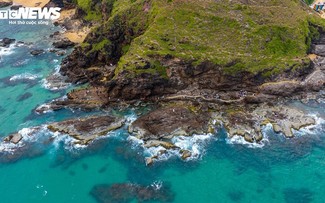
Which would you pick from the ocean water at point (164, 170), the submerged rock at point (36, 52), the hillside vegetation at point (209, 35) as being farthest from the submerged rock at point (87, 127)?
the submerged rock at point (36, 52)

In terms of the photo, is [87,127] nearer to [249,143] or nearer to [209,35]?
[249,143]

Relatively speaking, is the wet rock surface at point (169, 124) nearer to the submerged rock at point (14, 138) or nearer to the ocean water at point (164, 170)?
the ocean water at point (164, 170)

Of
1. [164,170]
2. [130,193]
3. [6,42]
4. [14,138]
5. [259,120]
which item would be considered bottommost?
[14,138]

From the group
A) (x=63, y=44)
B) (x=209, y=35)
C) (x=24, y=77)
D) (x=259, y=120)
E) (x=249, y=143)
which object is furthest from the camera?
(x=63, y=44)

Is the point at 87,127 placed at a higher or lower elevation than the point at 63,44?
lower

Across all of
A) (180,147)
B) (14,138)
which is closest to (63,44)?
(14,138)

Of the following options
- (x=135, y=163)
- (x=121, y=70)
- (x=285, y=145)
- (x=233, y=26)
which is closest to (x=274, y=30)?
(x=233, y=26)

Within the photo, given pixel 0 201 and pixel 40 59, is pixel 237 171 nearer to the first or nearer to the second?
pixel 0 201

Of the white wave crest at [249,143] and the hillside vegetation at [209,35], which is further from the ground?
the hillside vegetation at [209,35]
